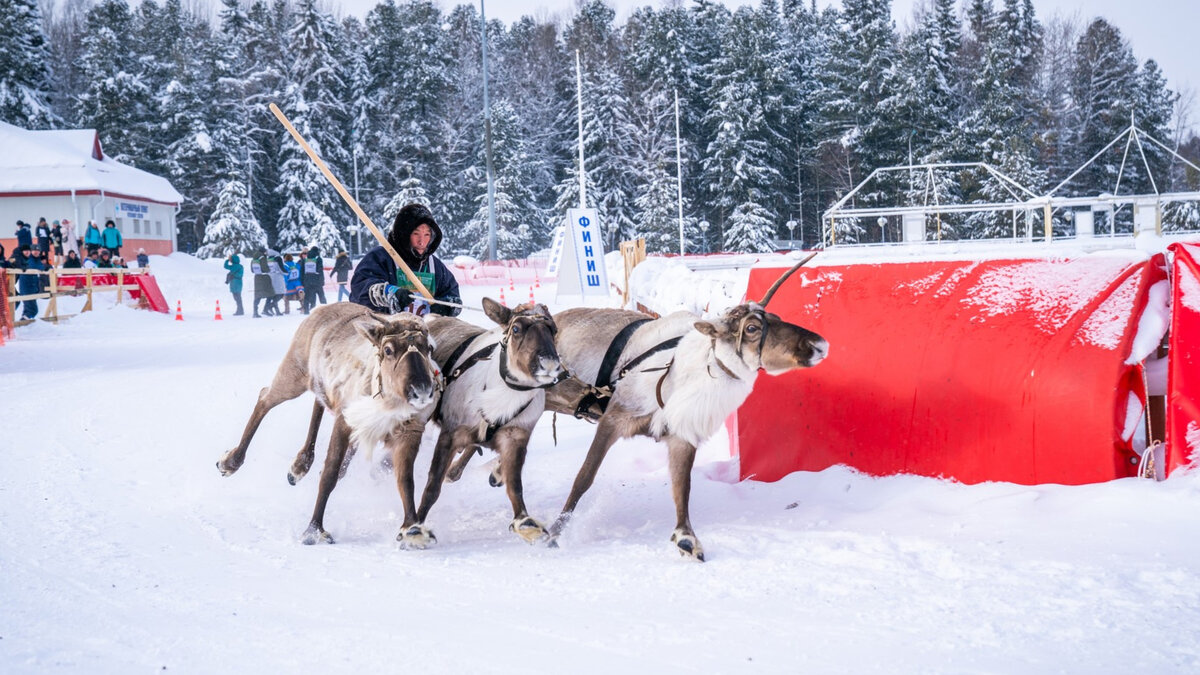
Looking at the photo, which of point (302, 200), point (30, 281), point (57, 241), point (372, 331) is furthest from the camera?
point (302, 200)

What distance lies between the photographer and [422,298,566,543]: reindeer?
5.12 meters

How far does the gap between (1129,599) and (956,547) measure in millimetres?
879

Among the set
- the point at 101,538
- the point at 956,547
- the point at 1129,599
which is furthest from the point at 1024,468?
the point at 101,538

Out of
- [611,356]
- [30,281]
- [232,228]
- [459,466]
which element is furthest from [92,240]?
[611,356]

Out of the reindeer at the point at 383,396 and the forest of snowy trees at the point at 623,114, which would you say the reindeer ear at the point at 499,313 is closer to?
the reindeer at the point at 383,396

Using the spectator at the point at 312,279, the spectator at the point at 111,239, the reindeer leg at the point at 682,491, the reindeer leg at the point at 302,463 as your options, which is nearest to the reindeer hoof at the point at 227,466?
the reindeer leg at the point at 302,463

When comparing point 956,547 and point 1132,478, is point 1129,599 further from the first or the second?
point 1132,478

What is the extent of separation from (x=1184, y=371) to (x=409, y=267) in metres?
4.97

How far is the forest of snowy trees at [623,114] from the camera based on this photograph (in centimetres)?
4666

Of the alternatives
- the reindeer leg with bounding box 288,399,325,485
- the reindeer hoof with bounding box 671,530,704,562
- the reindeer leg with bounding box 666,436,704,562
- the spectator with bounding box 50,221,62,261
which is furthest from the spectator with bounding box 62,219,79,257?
the reindeer hoof with bounding box 671,530,704,562

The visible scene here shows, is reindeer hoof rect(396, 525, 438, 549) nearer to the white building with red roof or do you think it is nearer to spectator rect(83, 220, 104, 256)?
spectator rect(83, 220, 104, 256)

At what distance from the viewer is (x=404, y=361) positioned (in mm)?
5016

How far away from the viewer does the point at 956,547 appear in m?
4.62

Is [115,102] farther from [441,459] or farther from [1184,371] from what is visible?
[1184,371]
